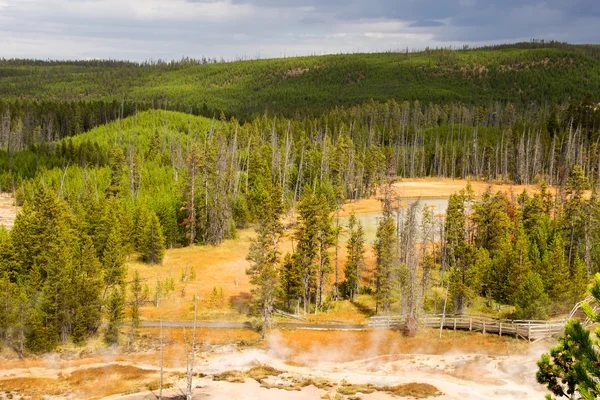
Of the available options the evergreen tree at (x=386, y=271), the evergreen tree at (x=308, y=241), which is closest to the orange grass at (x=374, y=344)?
the evergreen tree at (x=386, y=271)

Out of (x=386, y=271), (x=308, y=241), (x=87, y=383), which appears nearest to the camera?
(x=87, y=383)

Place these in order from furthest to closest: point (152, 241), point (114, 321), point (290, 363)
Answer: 1. point (152, 241)
2. point (114, 321)
3. point (290, 363)

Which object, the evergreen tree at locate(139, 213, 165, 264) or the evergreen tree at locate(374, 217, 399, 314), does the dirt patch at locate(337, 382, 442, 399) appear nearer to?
the evergreen tree at locate(374, 217, 399, 314)

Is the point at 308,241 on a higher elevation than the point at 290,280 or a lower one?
higher

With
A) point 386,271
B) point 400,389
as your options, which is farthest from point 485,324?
point 400,389

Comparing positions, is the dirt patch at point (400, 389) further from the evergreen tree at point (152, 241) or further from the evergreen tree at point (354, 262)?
the evergreen tree at point (152, 241)

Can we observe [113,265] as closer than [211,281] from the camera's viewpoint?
Yes

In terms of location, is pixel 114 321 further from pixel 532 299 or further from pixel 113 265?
pixel 532 299

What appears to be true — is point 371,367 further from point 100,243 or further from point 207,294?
point 100,243

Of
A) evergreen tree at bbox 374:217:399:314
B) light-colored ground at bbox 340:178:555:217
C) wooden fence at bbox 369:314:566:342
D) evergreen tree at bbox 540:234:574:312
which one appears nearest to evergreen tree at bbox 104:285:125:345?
wooden fence at bbox 369:314:566:342

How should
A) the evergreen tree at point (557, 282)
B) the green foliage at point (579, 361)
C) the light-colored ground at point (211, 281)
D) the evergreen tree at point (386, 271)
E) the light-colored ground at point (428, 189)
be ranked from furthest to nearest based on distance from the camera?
the light-colored ground at point (428, 189) < the light-colored ground at point (211, 281) < the evergreen tree at point (386, 271) < the evergreen tree at point (557, 282) < the green foliage at point (579, 361)

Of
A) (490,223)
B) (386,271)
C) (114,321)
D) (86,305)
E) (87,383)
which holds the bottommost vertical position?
(87,383)

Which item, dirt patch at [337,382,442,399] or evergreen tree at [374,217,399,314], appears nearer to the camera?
dirt patch at [337,382,442,399]

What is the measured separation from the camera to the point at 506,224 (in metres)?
67.0
